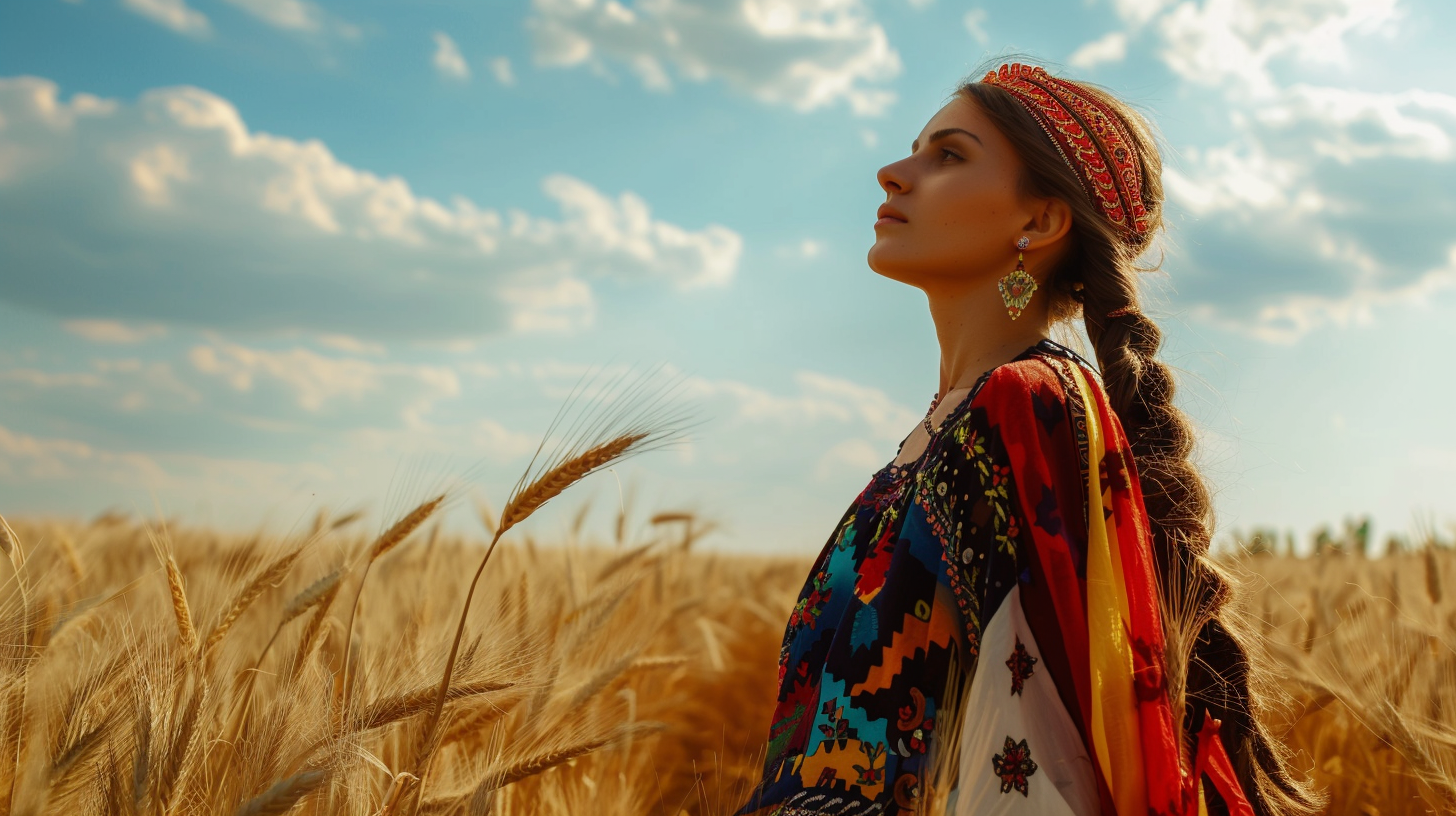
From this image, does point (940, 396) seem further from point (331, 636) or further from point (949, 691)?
point (331, 636)

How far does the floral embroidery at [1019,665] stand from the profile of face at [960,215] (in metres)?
0.82

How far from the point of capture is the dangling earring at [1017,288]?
1.88 metres

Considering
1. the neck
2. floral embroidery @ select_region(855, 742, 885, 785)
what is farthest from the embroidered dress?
the neck

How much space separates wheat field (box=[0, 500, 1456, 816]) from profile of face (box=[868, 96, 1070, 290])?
2.48ft

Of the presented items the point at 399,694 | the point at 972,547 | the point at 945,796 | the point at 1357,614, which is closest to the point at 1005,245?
the point at 972,547

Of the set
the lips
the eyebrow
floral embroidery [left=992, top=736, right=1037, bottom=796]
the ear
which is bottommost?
floral embroidery [left=992, top=736, right=1037, bottom=796]

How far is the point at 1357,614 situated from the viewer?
3.10 metres

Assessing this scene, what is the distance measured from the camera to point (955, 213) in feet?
6.14

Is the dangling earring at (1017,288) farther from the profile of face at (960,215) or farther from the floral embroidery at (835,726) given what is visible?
the floral embroidery at (835,726)

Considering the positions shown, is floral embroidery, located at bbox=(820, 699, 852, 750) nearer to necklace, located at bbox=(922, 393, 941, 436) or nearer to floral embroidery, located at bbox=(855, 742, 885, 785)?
floral embroidery, located at bbox=(855, 742, 885, 785)

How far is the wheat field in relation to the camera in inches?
54.7

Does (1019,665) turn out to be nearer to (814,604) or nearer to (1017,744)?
(1017,744)

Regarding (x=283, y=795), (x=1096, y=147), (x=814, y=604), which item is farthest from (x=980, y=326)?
(x=283, y=795)

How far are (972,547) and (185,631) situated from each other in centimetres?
126
